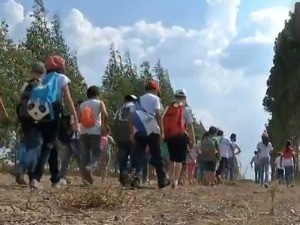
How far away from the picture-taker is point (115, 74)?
4316cm

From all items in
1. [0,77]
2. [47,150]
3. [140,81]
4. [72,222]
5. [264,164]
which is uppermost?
[140,81]

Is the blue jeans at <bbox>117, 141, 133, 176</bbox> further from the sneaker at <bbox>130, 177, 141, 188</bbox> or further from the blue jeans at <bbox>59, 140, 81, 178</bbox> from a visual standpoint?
the sneaker at <bbox>130, 177, 141, 188</bbox>

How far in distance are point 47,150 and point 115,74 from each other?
114ft

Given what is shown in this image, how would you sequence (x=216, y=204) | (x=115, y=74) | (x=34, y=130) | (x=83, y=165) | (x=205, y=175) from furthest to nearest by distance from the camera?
1. (x=115, y=74)
2. (x=205, y=175)
3. (x=83, y=165)
4. (x=34, y=130)
5. (x=216, y=204)

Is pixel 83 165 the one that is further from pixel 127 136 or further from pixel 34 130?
pixel 34 130

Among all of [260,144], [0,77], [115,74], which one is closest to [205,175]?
[260,144]

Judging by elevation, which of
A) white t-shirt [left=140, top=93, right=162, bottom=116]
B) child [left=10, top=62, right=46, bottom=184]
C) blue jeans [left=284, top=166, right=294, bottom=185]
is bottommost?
child [left=10, top=62, right=46, bottom=184]

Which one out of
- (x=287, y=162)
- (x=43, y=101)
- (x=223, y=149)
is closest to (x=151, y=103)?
(x=43, y=101)

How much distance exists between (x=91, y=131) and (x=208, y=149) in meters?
5.11

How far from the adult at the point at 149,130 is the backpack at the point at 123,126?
784mm

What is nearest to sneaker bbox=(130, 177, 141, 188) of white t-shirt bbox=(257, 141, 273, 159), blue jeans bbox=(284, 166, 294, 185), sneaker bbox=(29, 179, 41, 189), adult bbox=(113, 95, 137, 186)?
adult bbox=(113, 95, 137, 186)

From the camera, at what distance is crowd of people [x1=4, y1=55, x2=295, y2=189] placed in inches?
333

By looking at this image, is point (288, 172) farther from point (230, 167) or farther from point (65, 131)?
point (65, 131)

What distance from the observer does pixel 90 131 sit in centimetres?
1034
